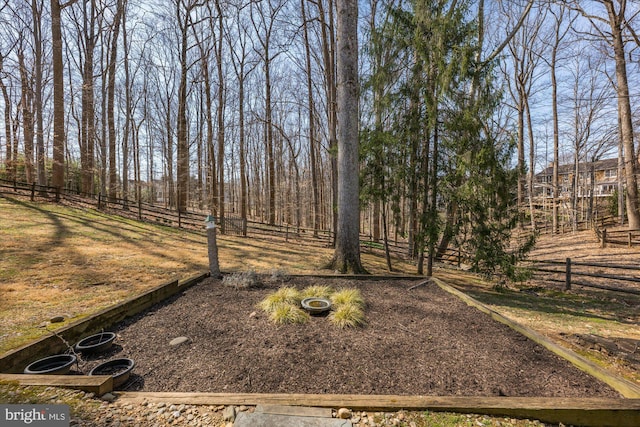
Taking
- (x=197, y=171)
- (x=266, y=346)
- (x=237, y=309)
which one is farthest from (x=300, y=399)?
(x=197, y=171)

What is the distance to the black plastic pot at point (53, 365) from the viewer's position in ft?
6.29

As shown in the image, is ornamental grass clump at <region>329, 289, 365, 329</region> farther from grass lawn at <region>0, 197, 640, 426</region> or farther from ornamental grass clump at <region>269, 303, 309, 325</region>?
grass lawn at <region>0, 197, 640, 426</region>

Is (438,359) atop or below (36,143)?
below

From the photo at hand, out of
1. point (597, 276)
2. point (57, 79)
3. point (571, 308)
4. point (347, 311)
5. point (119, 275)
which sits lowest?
point (571, 308)

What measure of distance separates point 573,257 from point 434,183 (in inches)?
366

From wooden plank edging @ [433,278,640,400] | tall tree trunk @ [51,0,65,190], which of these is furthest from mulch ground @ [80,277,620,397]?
tall tree trunk @ [51,0,65,190]

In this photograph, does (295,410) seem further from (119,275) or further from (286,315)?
(119,275)

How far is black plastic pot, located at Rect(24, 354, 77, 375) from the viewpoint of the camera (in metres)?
1.92

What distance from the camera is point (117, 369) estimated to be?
2.05 meters

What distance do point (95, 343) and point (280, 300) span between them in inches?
68.3

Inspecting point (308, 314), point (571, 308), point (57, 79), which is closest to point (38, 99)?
point (57, 79)

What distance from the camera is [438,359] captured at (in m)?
2.26

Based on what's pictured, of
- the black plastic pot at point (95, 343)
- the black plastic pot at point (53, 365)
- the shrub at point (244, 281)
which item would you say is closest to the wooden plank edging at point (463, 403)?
the black plastic pot at point (53, 365)

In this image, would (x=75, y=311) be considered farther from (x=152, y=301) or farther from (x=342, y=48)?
(x=342, y=48)
